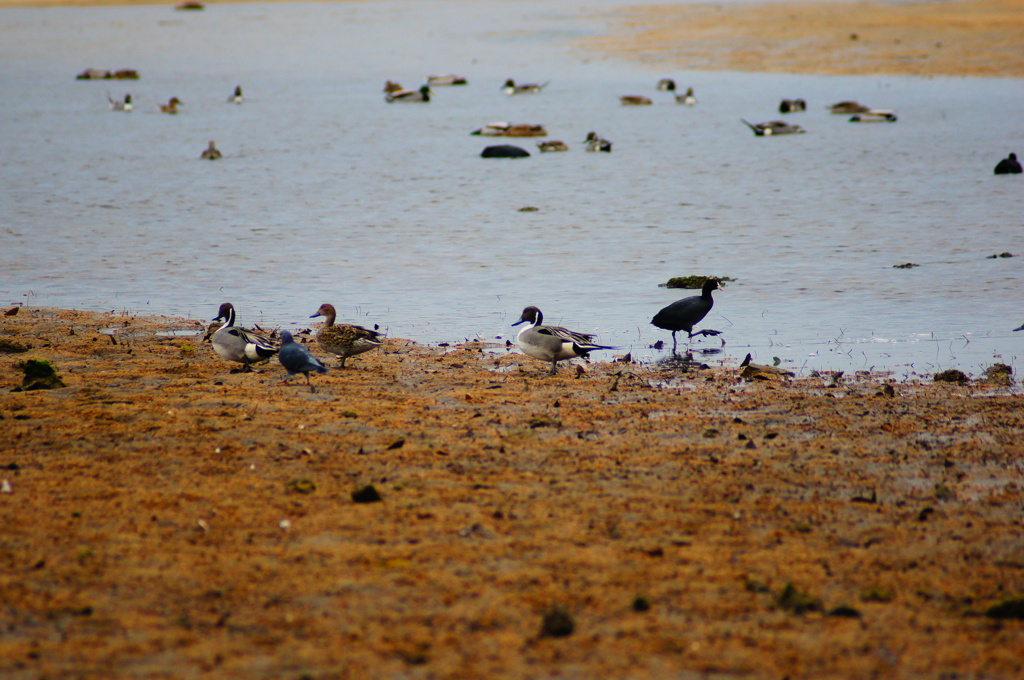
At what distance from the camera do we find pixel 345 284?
44.1 feet

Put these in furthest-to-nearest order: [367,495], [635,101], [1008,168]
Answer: [635,101], [1008,168], [367,495]

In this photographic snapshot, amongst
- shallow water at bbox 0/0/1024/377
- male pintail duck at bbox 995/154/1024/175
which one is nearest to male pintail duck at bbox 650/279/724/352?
shallow water at bbox 0/0/1024/377

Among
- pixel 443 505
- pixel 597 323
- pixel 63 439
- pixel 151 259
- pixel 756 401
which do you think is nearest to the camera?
pixel 443 505

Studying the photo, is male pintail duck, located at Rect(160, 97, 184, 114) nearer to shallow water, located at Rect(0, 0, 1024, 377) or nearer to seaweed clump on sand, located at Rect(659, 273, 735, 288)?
shallow water, located at Rect(0, 0, 1024, 377)

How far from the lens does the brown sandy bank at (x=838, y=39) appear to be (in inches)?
1711

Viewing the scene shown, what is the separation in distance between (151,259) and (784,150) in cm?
1773

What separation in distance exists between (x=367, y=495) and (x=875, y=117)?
1146 inches

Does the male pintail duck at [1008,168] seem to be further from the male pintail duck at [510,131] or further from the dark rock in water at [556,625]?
the dark rock in water at [556,625]

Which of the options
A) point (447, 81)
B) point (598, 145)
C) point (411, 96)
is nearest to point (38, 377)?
point (598, 145)

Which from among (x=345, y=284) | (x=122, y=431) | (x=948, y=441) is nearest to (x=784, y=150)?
(x=345, y=284)

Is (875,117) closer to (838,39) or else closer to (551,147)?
(551,147)

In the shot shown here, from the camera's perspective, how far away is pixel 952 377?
8641mm

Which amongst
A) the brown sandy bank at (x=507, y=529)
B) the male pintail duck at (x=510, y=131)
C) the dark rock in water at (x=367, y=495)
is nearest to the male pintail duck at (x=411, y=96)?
the male pintail duck at (x=510, y=131)

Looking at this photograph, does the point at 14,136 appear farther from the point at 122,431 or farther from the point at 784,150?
the point at 122,431
